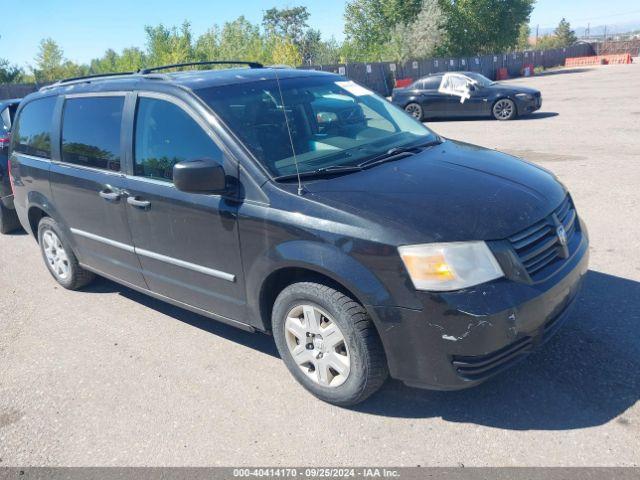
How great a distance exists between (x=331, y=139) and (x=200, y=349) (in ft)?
5.86

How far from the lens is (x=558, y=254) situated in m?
3.09

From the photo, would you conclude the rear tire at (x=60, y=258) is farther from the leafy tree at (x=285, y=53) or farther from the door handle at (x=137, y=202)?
the leafy tree at (x=285, y=53)

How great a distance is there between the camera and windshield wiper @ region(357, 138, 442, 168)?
3.48 m

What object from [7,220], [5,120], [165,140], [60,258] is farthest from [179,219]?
[5,120]

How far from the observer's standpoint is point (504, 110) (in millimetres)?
16125

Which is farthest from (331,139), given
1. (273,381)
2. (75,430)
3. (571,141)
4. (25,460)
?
(571,141)

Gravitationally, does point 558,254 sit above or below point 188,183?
below

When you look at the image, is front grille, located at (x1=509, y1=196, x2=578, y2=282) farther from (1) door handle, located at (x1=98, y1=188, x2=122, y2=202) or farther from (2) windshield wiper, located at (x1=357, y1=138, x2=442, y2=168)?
(1) door handle, located at (x1=98, y1=188, x2=122, y2=202)

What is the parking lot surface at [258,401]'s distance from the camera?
2.85 m

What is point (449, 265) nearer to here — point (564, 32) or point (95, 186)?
point (95, 186)

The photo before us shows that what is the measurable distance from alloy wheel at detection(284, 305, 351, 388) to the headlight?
0.60 meters

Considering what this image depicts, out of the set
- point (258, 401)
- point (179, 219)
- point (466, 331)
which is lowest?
point (258, 401)

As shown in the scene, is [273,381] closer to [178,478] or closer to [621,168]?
[178,478]

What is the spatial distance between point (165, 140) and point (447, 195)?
1.94 metres
